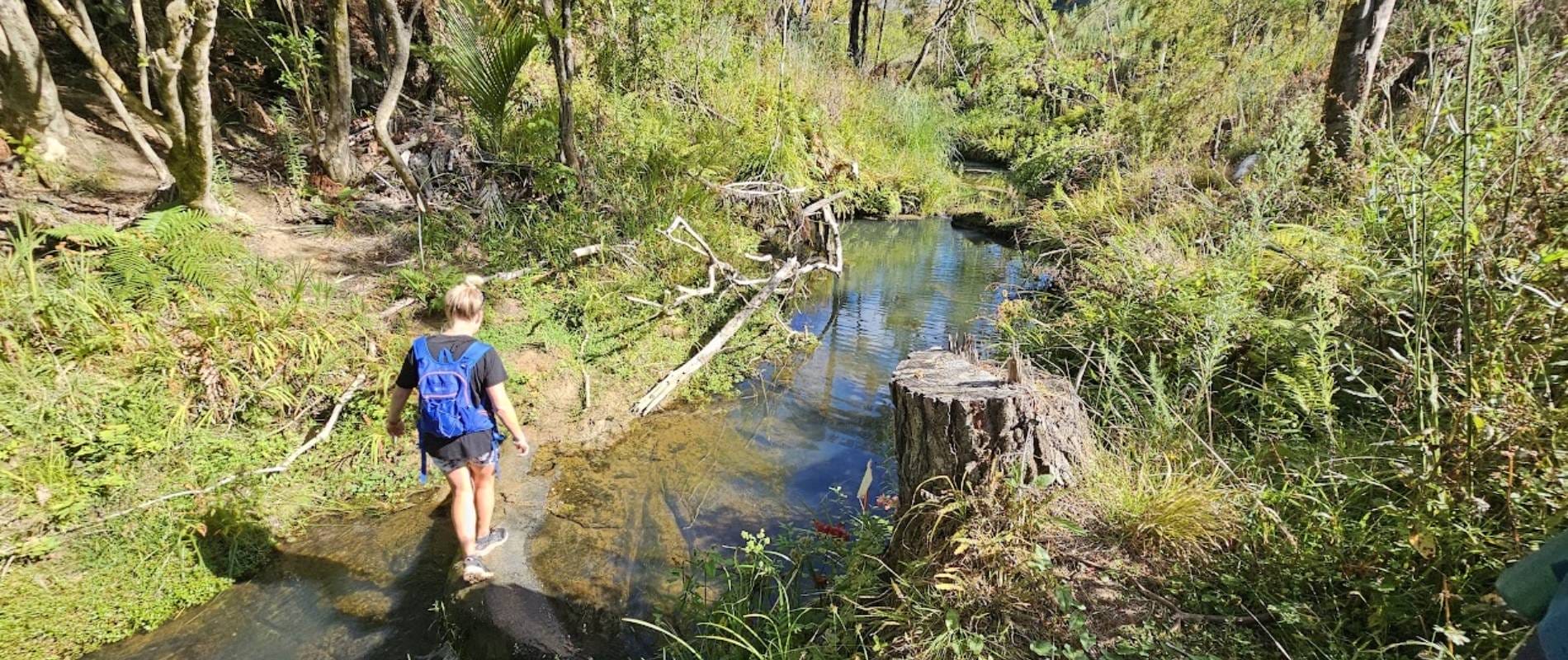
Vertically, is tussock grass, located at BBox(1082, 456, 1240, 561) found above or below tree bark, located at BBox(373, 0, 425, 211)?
below

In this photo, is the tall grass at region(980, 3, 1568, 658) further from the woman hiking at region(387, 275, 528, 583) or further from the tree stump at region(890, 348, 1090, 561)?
the woman hiking at region(387, 275, 528, 583)

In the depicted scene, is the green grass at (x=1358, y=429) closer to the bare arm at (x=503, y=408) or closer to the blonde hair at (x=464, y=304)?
the bare arm at (x=503, y=408)

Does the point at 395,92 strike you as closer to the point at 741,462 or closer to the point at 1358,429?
the point at 741,462

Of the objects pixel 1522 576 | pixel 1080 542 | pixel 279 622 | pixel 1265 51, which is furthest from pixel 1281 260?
pixel 1265 51

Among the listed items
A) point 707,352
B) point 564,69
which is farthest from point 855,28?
point 707,352

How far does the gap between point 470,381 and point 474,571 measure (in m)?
0.87

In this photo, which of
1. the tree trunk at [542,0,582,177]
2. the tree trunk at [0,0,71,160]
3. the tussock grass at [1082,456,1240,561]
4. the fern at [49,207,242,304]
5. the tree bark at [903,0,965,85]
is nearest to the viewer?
the tussock grass at [1082,456,1240,561]

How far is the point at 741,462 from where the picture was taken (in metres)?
4.23

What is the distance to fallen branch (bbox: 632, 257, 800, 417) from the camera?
4820 millimetres

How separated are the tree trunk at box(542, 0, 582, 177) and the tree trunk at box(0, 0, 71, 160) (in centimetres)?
333

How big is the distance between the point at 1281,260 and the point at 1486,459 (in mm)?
2326

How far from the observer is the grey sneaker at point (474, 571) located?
2.85 m

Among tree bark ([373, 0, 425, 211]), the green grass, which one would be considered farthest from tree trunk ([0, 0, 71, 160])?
the green grass

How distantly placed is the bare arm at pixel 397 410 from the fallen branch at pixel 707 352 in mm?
1884
